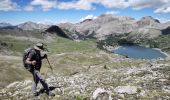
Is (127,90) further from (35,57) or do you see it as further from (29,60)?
(29,60)

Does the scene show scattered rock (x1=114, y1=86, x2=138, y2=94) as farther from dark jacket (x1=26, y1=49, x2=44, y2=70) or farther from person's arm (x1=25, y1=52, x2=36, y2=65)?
person's arm (x1=25, y1=52, x2=36, y2=65)

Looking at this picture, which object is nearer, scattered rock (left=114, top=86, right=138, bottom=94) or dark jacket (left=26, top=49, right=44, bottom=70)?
scattered rock (left=114, top=86, right=138, bottom=94)

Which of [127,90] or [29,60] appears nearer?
[127,90]

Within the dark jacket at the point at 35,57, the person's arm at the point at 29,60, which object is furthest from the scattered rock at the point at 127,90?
the person's arm at the point at 29,60

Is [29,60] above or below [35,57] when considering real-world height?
below

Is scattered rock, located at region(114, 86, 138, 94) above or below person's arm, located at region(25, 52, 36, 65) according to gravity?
below

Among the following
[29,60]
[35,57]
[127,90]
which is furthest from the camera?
[35,57]

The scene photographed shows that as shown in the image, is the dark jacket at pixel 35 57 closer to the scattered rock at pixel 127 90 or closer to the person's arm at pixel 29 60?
the person's arm at pixel 29 60

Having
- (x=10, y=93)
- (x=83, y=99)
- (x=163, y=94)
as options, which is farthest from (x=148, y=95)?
(x=10, y=93)

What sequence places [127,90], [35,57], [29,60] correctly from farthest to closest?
[35,57], [29,60], [127,90]

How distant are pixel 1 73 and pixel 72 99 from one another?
74295 millimetres

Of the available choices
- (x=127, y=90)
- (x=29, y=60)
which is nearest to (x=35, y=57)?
(x=29, y=60)

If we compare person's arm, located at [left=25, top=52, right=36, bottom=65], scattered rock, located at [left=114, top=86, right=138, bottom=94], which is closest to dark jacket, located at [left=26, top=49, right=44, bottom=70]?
person's arm, located at [left=25, top=52, right=36, bottom=65]

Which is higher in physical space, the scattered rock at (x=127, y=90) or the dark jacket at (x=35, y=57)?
the dark jacket at (x=35, y=57)
